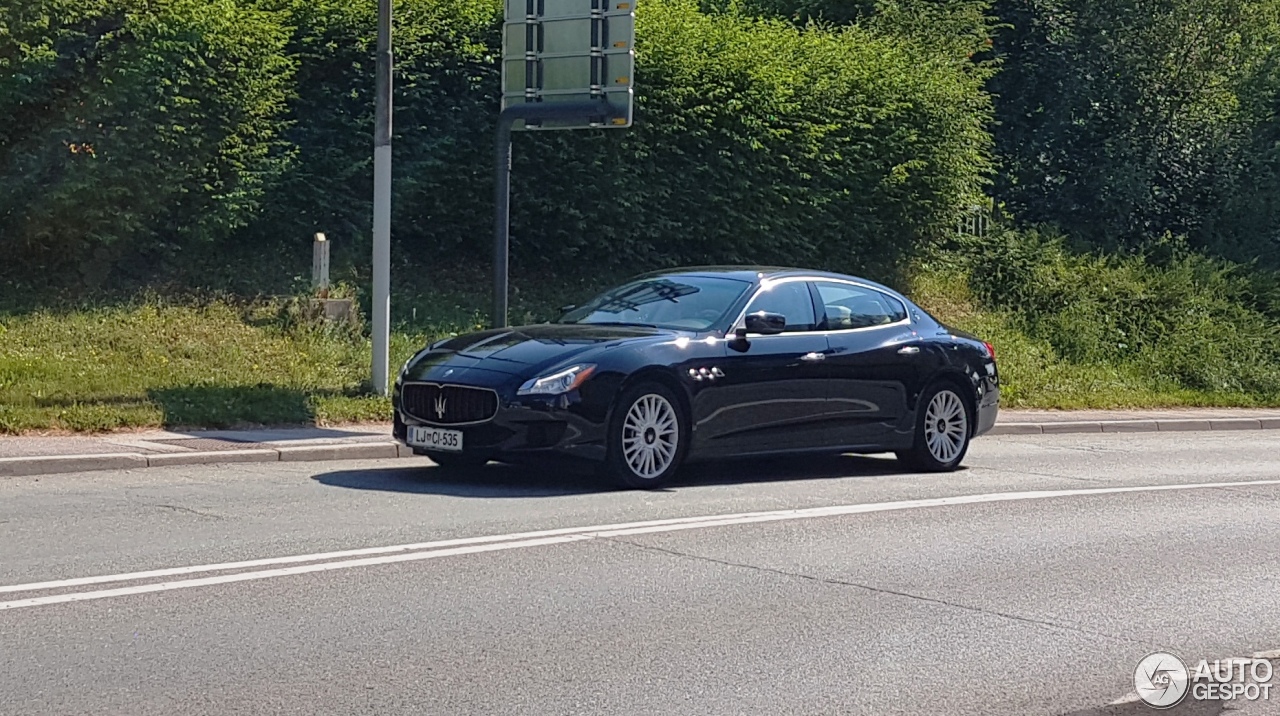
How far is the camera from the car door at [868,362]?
39.4ft

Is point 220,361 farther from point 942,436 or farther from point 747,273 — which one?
point 942,436

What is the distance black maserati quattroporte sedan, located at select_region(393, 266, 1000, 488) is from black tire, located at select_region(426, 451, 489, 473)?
0.08ft

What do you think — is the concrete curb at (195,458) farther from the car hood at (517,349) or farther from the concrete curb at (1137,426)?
the concrete curb at (1137,426)

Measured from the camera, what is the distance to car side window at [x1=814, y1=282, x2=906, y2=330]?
12203 mm

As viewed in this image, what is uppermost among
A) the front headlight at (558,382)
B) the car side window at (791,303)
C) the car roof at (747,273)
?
the car roof at (747,273)

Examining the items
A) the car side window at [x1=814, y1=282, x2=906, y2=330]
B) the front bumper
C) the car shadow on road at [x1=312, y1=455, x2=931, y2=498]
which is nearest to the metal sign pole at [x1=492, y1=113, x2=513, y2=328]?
the car shadow on road at [x1=312, y1=455, x2=931, y2=498]

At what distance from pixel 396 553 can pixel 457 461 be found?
3.14 metres

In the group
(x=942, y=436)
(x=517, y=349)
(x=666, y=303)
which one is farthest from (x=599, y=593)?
(x=942, y=436)

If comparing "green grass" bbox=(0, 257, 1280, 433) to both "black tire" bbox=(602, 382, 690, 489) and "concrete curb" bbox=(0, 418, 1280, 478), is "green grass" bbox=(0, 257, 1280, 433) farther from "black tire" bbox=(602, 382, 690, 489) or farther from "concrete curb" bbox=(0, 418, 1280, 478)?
"black tire" bbox=(602, 382, 690, 489)

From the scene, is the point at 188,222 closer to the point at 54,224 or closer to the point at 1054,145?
the point at 54,224

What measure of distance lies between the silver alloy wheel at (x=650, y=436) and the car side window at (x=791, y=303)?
1.26 metres

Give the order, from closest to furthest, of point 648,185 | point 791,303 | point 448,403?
point 448,403 < point 791,303 < point 648,185

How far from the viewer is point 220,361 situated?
15.7 metres

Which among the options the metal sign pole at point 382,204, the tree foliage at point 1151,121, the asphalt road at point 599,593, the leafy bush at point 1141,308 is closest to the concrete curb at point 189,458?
the asphalt road at point 599,593
